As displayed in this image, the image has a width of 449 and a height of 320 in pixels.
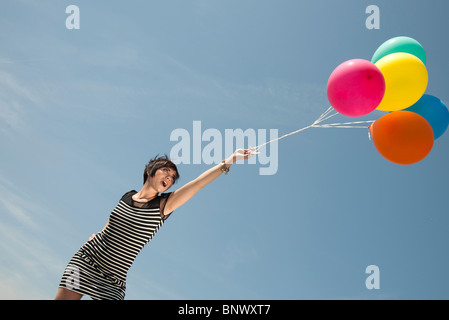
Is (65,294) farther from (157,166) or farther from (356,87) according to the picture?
(356,87)

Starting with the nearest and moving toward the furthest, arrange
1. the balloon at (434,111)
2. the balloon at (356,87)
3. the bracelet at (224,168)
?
1. the bracelet at (224,168)
2. the balloon at (356,87)
3. the balloon at (434,111)

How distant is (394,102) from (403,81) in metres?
0.29

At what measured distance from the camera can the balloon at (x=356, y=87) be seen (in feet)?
14.1

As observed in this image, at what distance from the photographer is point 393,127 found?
454 cm

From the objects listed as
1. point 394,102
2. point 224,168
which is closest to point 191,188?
point 224,168

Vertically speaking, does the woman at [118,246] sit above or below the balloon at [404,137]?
below

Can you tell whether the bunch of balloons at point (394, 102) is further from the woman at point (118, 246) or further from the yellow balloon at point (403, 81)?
the woman at point (118, 246)

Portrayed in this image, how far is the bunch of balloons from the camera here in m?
4.35

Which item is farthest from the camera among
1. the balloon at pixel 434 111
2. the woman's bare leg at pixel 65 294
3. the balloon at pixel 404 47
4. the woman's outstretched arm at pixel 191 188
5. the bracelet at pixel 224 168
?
the balloon at pixel 404 47

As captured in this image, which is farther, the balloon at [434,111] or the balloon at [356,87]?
the balloon at [434,111]

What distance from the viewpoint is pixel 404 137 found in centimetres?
443

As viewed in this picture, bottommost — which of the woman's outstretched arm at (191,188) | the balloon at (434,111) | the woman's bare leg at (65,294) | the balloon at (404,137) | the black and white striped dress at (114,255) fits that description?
the woman's bare leg at (65,294)

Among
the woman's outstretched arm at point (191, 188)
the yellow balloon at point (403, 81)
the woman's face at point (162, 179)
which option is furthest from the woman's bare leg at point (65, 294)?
the yellow balloon at point (403, 81)
